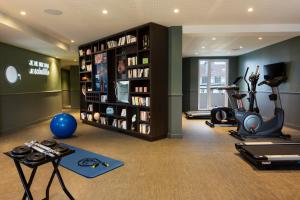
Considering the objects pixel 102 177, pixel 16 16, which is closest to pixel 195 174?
pixel 102 177

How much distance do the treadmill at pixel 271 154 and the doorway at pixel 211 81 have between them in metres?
6.60

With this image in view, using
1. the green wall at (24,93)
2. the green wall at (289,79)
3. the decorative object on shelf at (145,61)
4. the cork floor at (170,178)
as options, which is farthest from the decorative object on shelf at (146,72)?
the green wall at (289,79)

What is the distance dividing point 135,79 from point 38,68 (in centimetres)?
461

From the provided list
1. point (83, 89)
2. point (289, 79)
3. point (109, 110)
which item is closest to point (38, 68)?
point (83, 89)

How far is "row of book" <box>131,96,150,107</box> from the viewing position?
5.15 meters

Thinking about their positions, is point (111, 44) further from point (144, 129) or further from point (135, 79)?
point (144, 129)

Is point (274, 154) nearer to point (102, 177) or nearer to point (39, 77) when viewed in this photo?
point (102, 177)

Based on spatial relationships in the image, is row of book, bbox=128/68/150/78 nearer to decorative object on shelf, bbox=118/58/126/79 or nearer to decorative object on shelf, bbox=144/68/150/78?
decorative object on shelf, bbox=144/68/150/78

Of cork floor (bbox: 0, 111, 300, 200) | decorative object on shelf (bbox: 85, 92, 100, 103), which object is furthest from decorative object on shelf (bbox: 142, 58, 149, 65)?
decorative object on shelf (bbox: 85, 92, 100, 103)

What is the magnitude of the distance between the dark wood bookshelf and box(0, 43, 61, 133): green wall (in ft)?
7.69

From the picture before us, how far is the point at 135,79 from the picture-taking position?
541 cm

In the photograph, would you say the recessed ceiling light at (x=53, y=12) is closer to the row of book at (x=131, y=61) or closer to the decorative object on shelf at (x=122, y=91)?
the row of book at (x=131, y=61)

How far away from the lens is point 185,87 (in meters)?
10.6

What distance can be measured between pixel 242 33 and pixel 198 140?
302cm
